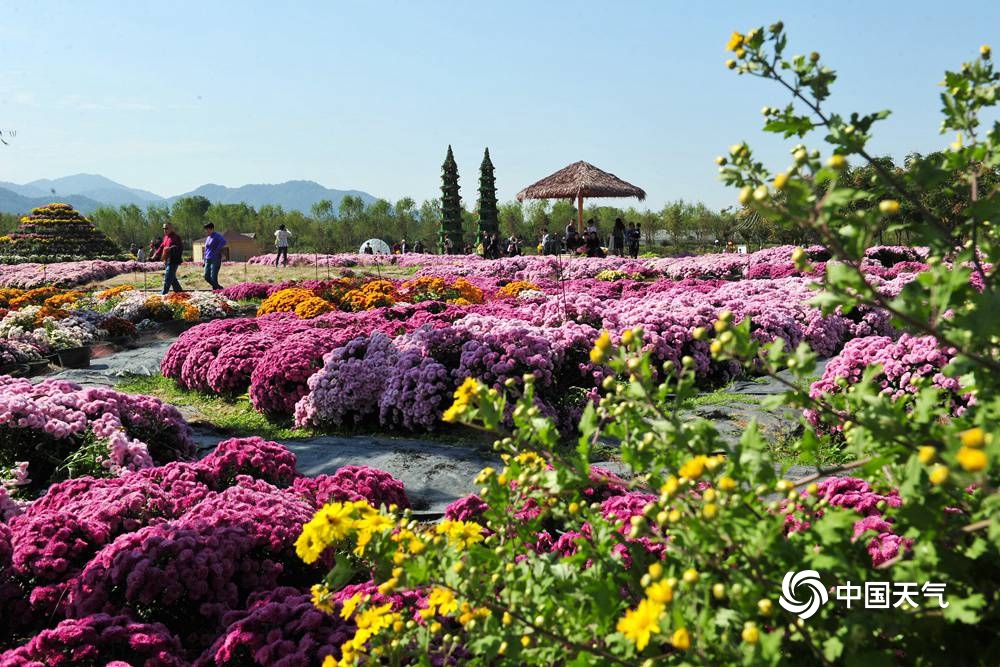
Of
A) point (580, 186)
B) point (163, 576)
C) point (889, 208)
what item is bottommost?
point (163, 576)

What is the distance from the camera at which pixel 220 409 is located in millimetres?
8695

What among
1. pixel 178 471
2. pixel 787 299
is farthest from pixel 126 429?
pixel 787 299

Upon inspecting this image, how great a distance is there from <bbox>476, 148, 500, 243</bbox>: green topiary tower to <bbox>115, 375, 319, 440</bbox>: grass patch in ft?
183

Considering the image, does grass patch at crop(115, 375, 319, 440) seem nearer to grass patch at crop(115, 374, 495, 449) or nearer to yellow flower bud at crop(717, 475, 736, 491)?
grass patch at crop(115, 374, 495, 449)

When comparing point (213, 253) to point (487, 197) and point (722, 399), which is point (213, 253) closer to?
point (722, 399)

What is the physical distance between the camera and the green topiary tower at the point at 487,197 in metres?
65.1

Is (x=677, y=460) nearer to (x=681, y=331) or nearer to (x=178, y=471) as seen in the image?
(x=178, y=471)

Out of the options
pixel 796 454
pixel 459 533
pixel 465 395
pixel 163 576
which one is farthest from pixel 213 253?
pixel 465 395

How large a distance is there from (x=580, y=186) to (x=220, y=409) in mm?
24738

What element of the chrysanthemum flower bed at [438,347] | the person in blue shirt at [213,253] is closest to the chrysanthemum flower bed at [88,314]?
the person in blue shirt at [213,253]

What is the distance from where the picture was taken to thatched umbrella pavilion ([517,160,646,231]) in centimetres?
3155

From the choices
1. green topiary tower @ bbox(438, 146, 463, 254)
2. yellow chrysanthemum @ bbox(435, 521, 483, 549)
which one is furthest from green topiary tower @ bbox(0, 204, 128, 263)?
yellow chrysanthemum @ bbox(435, 521, 483, 549)

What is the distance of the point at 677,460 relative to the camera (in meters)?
1.81

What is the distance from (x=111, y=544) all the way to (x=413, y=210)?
338 feet
